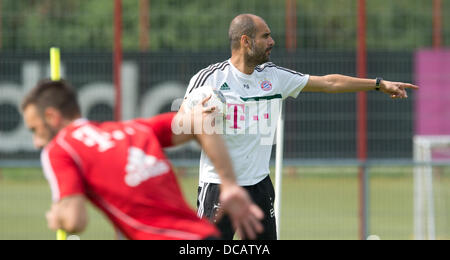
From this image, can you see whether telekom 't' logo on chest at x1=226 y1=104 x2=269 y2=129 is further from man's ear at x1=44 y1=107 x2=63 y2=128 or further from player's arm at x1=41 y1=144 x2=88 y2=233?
player's arm at x1=41 y1=144 x2=88 y2=233

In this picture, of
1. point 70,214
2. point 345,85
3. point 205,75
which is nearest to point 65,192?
point 70,214

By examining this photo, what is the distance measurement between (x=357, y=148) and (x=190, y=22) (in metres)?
4.02

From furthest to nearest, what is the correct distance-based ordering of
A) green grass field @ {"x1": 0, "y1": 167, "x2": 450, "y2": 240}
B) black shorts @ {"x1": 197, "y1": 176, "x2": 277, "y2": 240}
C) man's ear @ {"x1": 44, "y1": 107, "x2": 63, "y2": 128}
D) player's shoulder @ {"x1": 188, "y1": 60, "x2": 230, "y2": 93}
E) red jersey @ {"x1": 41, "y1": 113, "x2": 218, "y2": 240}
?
green grass field @ {"x1": 0, "y1": 167, "x2": 450, "y2": 240} < black shorts @ {"x1": 197, "y1": 176, "x2": 277, "y2": 240} < player's shoulder @ {"x1": 188, "y1": 60, "x2": 230, "y2": 93} < man's ear @ {"x1": 44, "y1": 107, "x2": 63, "y2": 128} < red jersey @ {"x1": 41, "y1": 113, "x2": 218, "y2": 240}

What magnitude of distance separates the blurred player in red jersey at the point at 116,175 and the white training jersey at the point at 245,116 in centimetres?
270

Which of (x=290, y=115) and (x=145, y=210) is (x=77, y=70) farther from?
(x=145, y=210)

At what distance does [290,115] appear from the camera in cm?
1441

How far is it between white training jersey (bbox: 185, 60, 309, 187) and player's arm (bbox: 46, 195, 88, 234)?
299 cm

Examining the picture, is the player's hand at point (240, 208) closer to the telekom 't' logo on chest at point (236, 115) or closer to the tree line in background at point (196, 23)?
the telekom 't' logo on chest at point (236, 115)

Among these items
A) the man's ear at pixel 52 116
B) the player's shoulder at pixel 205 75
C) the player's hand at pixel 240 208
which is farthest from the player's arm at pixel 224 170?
the player's shoulder at pixel 205 75

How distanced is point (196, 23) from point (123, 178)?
12.3m

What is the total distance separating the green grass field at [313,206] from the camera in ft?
35.9

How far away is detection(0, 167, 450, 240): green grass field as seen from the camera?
10.9 m

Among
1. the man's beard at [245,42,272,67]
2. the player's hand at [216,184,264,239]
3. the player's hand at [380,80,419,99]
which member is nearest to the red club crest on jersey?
the man's beard at [245,42,272,67]
